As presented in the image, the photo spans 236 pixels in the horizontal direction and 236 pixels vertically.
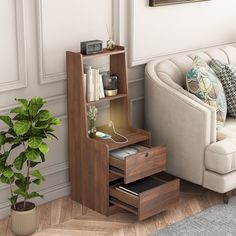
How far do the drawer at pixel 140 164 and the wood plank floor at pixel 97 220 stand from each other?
28cm

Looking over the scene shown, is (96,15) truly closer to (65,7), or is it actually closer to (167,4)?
(65,7)

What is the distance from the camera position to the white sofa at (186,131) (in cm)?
381

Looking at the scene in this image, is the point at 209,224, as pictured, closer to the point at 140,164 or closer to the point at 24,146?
the point at 140,164

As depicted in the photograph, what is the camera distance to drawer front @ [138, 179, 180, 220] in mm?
3648

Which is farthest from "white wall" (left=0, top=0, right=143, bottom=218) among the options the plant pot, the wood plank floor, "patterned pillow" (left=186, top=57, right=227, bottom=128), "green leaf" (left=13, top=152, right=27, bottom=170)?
"patterned pillow" (left=186, top=57, right=227, bottom=128)

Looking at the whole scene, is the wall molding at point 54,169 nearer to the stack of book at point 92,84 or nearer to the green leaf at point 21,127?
the stack of book at point 92,84

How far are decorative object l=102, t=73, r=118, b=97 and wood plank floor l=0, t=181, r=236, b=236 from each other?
0.76 metres

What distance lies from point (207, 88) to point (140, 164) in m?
0.75

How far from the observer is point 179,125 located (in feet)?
13.0

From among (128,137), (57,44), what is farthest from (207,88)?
(57,44)

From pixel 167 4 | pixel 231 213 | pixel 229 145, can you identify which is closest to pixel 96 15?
pixel 167 4

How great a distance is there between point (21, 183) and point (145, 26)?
146cm

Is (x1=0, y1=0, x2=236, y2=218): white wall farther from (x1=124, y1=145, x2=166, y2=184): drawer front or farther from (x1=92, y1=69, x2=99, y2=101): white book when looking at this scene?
(x1=124, y1=145, x2=166, y2=184): drawer front

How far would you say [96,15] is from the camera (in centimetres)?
396
